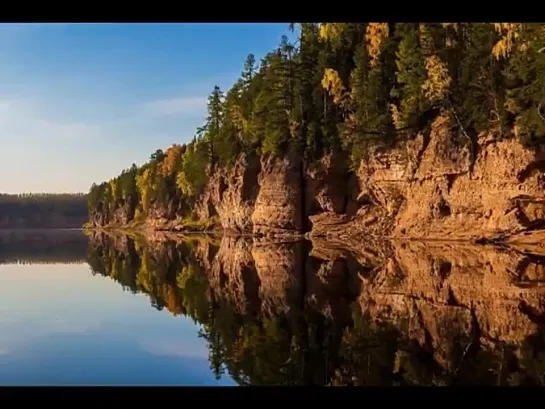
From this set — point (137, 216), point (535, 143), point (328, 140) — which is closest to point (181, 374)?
point (535, 143)

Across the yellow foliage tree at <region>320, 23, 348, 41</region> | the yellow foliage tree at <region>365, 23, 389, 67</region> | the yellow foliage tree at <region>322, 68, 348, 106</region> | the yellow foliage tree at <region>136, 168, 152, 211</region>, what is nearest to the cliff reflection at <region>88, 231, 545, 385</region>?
the yellow foliage tree at <region>365, 23, 389, 67</region>

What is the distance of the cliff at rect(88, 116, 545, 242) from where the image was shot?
34.3 m

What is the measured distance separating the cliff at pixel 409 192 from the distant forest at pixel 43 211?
13719 centimetres

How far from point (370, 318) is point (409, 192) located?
3199cm

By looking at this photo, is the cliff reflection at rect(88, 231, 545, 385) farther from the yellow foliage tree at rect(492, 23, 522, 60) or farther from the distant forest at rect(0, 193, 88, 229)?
the distant forest at rect(0, 193, 88, 229)

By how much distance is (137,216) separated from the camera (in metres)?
126

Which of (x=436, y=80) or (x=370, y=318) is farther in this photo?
(x=436, y=80)

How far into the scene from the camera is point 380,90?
4750cm

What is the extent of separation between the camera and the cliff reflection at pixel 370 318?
8.52 metres

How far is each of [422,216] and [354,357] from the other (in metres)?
33.7

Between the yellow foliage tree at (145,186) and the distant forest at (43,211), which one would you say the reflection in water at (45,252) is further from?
the distant forest at (43,211)

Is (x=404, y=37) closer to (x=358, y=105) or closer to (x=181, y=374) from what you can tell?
(x=358, y=105)

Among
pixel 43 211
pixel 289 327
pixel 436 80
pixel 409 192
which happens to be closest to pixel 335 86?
pixel 436 80

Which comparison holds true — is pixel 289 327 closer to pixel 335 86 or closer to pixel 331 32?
pixel 335 86
